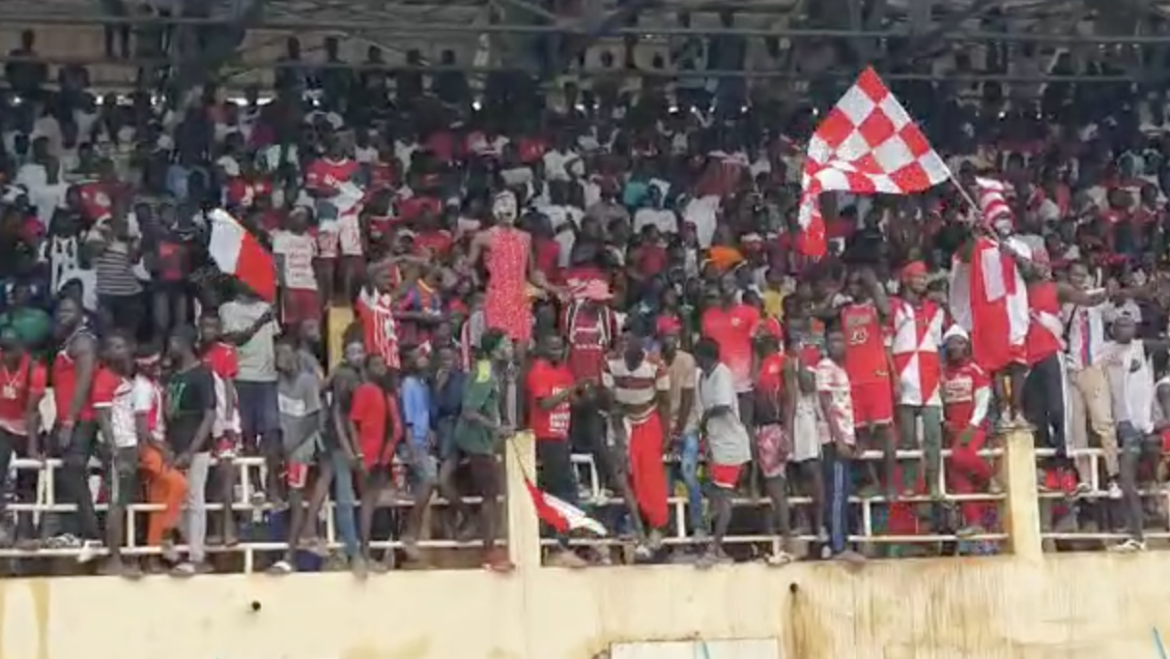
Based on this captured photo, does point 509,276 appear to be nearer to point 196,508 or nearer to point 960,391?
point 196,508

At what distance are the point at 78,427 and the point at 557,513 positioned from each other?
9.70 ft

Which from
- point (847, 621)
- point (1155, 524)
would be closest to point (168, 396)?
point (847, 621)

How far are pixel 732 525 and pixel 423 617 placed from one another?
2252 millimetres

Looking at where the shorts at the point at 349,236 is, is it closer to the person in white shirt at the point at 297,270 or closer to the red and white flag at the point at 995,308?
the person in white shirt at the point at 297,270

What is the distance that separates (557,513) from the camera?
1434cm

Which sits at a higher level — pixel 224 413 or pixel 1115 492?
pixel 224 413

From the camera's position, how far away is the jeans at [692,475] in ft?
48.7

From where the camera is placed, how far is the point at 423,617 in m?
14.4

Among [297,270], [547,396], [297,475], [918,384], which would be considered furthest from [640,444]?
[297,270]

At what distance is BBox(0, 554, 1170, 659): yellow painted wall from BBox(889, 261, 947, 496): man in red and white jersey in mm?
685

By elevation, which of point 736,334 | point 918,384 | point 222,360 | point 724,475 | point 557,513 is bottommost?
point 557,513

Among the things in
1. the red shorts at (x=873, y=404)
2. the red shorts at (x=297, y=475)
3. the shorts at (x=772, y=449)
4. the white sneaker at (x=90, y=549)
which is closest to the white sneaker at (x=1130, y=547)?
the red shorts at (x=873, y=404)

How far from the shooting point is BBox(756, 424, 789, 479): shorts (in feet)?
Result: 48.6

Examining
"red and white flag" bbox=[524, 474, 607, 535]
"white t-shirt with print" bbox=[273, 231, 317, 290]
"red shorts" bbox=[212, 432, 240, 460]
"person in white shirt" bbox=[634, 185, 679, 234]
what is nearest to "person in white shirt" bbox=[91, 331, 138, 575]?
"red shorts" bbox=[212, 432, 240, 460]
